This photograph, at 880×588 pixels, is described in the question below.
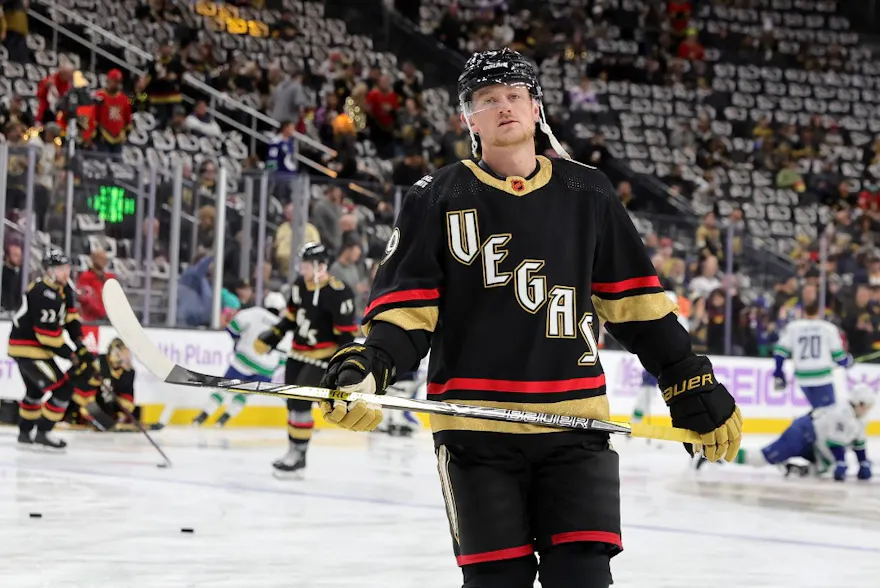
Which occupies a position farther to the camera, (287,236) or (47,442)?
(287,236)

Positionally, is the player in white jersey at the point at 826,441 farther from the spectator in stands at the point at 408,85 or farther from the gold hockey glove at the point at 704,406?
the spectator in stands at the point at 408,85

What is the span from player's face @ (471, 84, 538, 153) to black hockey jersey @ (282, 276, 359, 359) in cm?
634

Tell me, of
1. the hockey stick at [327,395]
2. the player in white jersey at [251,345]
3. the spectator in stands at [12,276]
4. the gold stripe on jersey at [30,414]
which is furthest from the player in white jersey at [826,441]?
the hockey stick at [327,395]

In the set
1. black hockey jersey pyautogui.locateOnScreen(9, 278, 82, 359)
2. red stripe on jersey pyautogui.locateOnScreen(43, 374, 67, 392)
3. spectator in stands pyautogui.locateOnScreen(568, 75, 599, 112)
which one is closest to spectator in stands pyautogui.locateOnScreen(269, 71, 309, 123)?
spectator in stands pyautogui.locateOnScreen(568, 75, 599, 112)

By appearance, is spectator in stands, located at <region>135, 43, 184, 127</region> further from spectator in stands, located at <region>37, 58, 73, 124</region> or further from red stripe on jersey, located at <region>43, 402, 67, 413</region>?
red stripe on jersey, located at <region>43, 402, 67, 413</region>

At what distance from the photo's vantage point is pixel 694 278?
14.0 meters

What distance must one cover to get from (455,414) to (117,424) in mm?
9926

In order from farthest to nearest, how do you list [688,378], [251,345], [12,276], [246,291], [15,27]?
1. [15,27]
2. [246,291]
3. [251,345]
4. [12,276]
5. [688,378]

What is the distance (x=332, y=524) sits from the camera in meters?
6.95

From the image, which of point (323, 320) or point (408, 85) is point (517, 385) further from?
point (408, 85)

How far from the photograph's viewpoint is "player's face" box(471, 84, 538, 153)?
10.2 feet

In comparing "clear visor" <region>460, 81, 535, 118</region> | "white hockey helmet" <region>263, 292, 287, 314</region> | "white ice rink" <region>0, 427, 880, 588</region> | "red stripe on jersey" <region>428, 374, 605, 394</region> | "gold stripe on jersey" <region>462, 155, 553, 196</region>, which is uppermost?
"clear visor" <region>460, 81, 535, 118</region>

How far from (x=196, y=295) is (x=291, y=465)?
154 inches

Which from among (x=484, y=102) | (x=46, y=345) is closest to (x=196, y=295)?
(x=46, y=345)
